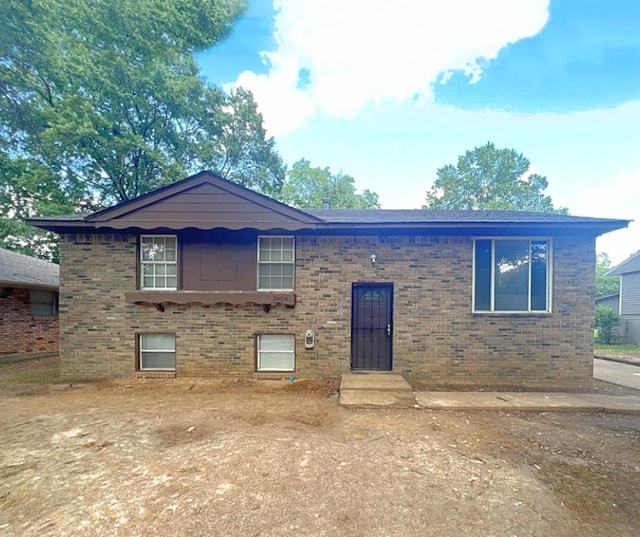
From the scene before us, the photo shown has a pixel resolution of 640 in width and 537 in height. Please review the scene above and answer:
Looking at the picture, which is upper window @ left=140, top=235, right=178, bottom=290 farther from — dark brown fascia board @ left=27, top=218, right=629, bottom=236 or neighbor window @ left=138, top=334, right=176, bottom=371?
neighbor window @ left=138, top=334, right=176, bottom=371

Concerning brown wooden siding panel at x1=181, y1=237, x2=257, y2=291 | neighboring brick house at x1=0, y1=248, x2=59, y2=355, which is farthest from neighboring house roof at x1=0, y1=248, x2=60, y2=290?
brown wooden siding panel at x1=181, y1=237, x2=257, y2=291

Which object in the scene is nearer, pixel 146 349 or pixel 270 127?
pixel 146 349

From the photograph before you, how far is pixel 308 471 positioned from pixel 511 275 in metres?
6.02

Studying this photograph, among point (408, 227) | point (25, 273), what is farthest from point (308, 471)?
point (25, 273)

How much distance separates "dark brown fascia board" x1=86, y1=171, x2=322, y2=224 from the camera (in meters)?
6.27

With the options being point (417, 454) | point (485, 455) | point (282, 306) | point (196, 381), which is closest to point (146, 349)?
point (196, 381)

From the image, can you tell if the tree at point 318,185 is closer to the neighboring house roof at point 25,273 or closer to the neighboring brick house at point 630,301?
the neighboring house roof at point 25,273

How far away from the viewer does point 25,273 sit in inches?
420

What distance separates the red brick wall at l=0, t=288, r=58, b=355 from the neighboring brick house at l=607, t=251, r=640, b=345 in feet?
85.5

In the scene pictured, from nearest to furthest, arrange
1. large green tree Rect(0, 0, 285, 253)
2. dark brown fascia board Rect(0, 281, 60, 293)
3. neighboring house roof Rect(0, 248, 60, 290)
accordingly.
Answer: dark brown fascia board Rect(0, 281, 60, 293) < neighboring house roof Rect(0, 248, 60, 290) < large green tree Rect(0, 0, 285, 253)

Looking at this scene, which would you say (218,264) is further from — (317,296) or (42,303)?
(42,303)

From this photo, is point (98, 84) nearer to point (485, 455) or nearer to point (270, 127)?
point (270, 127)

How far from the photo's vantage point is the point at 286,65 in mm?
13805

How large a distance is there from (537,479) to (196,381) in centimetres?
604
